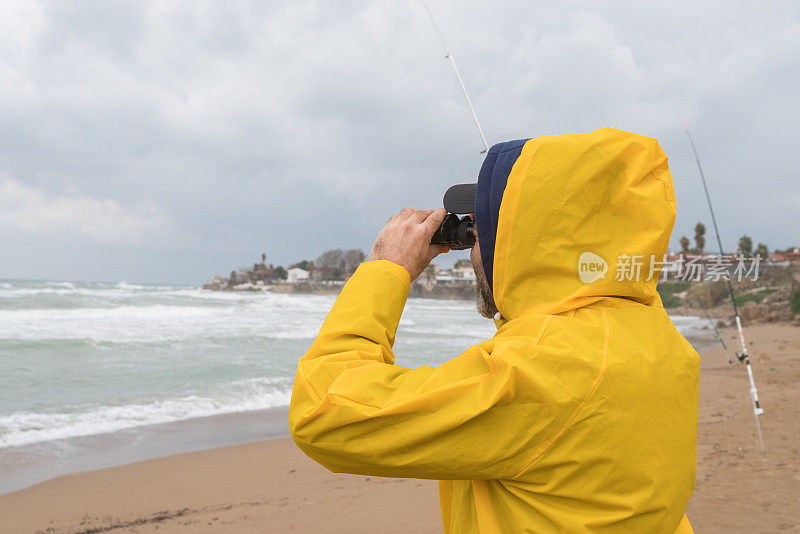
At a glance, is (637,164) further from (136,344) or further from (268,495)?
(136,344)

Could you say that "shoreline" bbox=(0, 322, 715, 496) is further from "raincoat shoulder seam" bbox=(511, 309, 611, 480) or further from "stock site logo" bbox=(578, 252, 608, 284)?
"stock site logo" bbox=(578, 252, 608, 284)

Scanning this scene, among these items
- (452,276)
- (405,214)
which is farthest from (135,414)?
(452,276)

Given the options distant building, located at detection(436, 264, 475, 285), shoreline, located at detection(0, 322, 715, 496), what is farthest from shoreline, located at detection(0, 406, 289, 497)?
distant building, located at detection(436, 264, 475, 285)

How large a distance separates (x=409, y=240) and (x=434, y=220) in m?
0.08

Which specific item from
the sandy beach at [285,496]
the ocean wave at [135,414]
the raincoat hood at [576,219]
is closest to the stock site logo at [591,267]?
the raincoat hood at [576,219]

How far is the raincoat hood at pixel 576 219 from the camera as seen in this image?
1.04 m

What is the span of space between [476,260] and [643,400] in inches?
18.0

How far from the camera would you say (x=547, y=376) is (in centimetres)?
94

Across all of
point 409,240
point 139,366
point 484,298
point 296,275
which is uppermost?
point 296,275

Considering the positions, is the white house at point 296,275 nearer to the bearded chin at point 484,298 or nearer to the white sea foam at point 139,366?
the white sea foam at point 139,366

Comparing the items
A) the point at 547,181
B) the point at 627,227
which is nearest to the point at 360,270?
the point at 547,181

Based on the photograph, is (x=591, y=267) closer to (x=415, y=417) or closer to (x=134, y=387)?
(x=415, y=417)

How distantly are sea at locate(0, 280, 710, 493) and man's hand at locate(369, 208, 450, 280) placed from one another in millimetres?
A: 5638

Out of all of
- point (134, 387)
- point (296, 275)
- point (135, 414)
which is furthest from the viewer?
point (296, 275)
